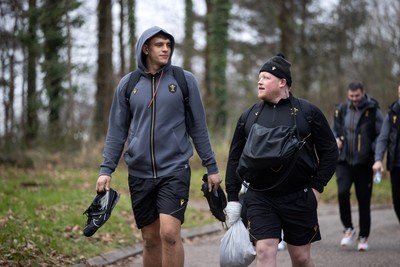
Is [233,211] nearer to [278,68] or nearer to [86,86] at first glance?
[278,68]

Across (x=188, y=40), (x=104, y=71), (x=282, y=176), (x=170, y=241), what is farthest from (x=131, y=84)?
(x=188, y=40)

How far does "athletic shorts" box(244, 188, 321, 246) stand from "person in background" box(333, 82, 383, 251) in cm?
383

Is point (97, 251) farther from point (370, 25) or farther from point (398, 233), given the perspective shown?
point (370, 25)

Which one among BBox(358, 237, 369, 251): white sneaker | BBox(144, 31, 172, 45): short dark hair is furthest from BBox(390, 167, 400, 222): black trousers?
BBox(144, 31, 172, 45): short dark hair

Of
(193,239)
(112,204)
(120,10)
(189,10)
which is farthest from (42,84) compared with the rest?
(112,204)

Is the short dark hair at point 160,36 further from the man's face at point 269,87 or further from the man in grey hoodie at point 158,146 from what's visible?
the man's face at point 269,87

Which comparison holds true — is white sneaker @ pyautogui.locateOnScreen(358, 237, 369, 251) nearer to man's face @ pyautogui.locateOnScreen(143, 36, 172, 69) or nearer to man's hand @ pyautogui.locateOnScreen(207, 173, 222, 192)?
man's hand @ pyautogui.locateOnScreen(207, 173, 222, 192)

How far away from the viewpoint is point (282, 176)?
518cm

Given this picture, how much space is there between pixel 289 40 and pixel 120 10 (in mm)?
9758

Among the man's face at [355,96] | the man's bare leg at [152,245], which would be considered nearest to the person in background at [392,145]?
the man's face at [355,96]

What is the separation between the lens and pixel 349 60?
32500 mm

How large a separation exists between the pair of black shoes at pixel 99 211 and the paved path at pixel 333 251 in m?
2.29

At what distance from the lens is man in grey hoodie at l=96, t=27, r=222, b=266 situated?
5539mm

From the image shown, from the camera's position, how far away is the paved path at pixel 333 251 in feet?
26.2
